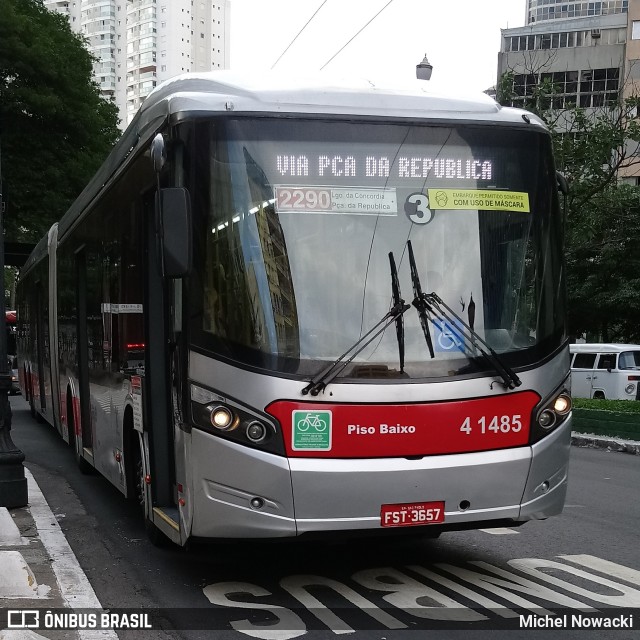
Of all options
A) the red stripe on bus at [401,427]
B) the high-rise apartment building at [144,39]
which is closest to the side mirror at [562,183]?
the red stripe on bus at [401,427]

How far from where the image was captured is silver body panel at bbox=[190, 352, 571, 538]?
5996mm

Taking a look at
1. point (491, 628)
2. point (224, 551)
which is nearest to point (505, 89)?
point (224, 551)

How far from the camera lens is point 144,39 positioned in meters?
155

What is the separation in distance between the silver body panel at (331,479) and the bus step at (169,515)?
1.58ft

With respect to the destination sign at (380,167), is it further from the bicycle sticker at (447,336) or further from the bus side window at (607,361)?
the bus side window at (607,361)

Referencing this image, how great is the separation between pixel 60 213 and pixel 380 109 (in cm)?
3235

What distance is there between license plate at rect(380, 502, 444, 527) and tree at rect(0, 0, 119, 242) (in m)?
32.3

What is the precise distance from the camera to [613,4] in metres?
116

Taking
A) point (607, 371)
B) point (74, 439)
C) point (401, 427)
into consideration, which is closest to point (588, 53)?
point (607, 371)

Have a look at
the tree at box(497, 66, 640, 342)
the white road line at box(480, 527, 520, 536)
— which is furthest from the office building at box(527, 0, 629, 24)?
the white road line at box(480, 527, 520, 536)

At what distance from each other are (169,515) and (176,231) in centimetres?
202

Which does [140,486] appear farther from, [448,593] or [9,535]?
[448,593]

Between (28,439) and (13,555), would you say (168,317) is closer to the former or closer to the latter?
(13,555)

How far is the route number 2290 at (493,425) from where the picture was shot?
20.5ft
